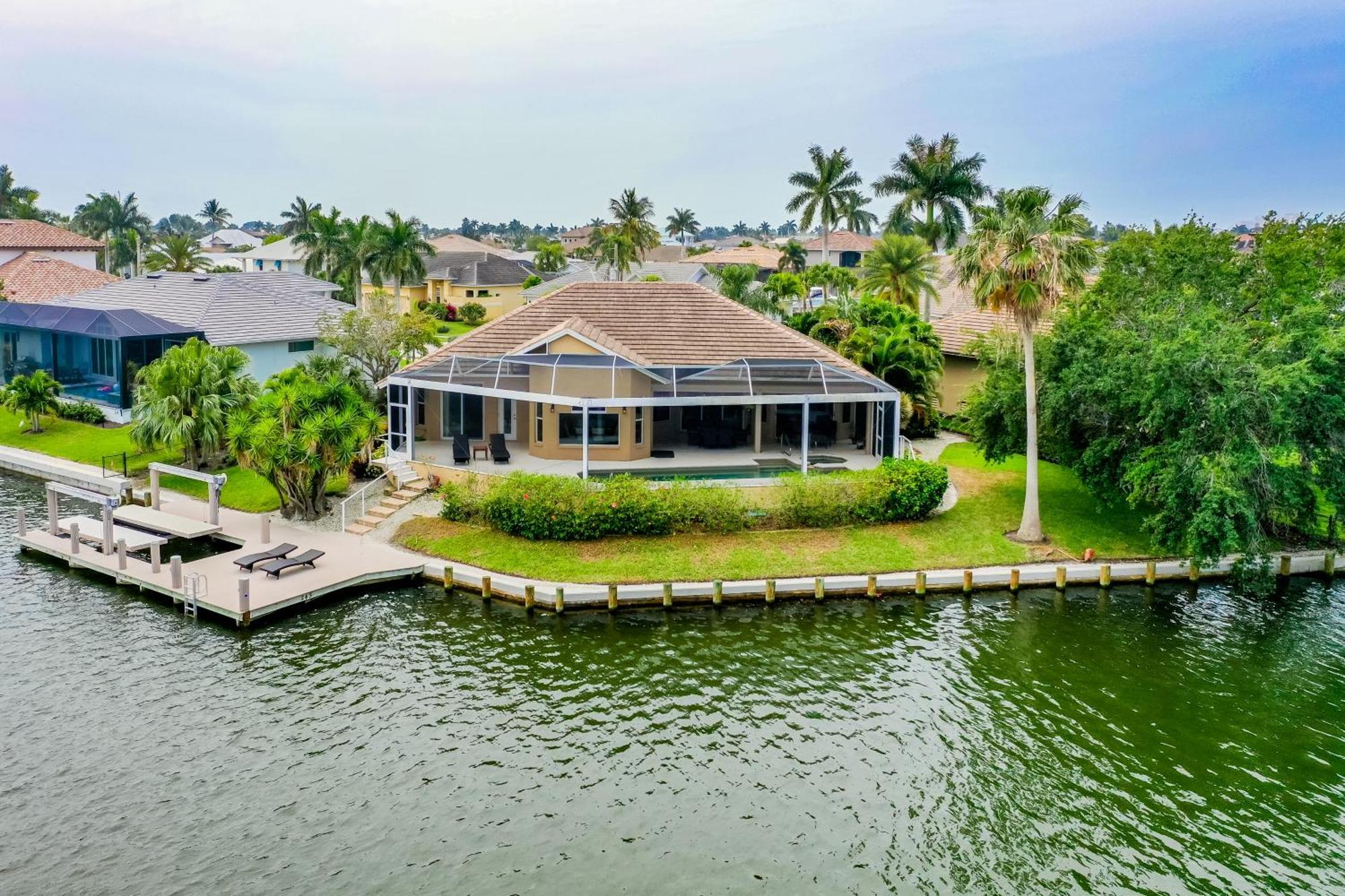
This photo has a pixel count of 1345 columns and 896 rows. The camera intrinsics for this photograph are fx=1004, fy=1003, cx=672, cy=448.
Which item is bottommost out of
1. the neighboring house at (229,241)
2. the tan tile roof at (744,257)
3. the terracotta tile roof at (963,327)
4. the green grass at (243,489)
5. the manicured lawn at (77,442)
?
the green grass at (243,489)

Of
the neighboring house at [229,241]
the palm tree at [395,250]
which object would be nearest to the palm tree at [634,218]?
the palm tree at [395,250]

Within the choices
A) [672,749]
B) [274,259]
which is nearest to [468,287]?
[274,259]

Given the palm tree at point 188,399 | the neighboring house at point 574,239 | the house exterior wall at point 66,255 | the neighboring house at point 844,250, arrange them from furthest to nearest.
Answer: the neighboring house at point 574,239 < the neighboring house at point 844,250 < the house exterior wall at point 66,255 < the palm tree at point 188,399

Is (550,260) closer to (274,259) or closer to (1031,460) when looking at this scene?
(274,259)

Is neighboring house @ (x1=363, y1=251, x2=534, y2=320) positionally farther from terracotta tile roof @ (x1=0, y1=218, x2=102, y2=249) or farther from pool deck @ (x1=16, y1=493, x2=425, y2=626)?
pool deck @ (x1=16, y1=493, x2=425, y2=626)

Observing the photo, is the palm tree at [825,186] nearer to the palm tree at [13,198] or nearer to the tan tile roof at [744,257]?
the tan tile roof at [744,257]

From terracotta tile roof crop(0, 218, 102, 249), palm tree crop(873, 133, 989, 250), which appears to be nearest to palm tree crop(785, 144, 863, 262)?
palm tree crop(873, 133, 989, 250)
